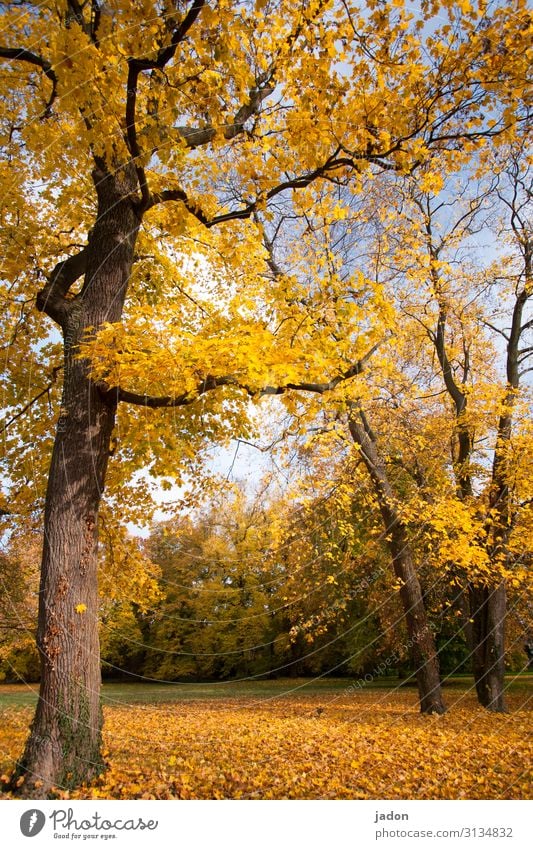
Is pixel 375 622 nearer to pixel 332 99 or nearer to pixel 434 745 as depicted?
pixel 434 745

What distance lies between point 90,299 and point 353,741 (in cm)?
629

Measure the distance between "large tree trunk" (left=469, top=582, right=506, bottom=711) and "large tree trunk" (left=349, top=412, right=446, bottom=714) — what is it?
0.96m

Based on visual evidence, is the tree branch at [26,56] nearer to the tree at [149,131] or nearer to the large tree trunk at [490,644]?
the tree at [149,131]

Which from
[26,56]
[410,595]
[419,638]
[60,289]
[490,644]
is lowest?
[490,644]

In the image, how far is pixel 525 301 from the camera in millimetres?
10844

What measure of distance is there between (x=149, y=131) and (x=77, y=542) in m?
3.68

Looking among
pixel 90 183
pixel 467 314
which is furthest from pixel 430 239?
pixel 90 183

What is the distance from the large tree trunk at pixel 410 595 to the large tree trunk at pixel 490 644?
96cm

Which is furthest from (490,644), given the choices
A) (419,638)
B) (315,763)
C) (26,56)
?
(26,56)

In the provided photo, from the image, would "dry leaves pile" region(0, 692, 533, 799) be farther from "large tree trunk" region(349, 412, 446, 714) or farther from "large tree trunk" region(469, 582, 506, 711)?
"large tree trunk" region(469, 582, 506, 711)

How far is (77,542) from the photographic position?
476cm

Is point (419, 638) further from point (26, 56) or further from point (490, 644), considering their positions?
point (26, 56)

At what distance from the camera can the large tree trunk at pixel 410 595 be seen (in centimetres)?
973

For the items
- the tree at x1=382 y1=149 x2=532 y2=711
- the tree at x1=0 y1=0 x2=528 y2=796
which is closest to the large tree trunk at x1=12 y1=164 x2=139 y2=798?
the tree at x1=0 y1=0 x2=528 y2=796
